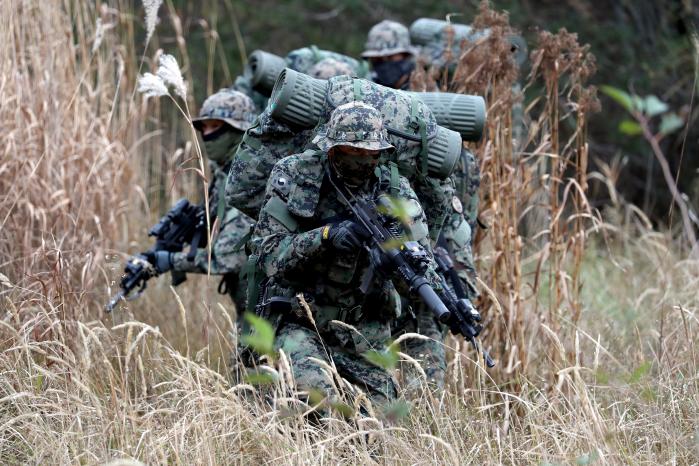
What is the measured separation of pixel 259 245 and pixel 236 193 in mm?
465

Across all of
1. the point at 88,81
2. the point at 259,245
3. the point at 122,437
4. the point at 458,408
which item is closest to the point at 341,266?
the point at 259,245

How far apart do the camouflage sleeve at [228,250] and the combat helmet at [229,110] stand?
1.43 ft

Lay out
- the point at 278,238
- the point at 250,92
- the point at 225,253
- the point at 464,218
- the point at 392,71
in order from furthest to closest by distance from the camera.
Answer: the point at 392,71 → the point at 250,92 → the point at 225,253 → the point at 464,218 → the point at 278,238

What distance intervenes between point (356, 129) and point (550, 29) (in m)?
7.35

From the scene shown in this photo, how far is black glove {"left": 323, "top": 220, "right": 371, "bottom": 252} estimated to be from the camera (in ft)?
11.8

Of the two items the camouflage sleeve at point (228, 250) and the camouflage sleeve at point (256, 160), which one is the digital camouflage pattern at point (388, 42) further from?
the camouflage sleeve at point (256, 160)

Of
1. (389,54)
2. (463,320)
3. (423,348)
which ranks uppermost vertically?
(463,320)

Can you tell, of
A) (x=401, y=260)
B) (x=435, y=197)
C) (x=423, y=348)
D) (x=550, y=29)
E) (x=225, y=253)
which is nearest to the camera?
(x=401, y=260)

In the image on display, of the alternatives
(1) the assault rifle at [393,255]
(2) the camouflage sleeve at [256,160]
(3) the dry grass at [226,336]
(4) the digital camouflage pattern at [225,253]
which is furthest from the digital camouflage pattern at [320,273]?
(4) the digital camouflage pattern at [225,253]

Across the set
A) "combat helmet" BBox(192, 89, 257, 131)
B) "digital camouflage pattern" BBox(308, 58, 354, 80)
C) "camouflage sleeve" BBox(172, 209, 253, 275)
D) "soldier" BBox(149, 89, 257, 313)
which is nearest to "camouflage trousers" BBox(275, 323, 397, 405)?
"camouflage sleeve" BBox(172, 209, 253, 275)

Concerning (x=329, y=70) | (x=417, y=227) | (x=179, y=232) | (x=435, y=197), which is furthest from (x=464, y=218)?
(x=179, y=232)

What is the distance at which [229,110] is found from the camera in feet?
16.7

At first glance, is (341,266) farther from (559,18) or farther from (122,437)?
(559,18)

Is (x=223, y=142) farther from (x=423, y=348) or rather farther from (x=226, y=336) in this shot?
(x=423, y=348)
